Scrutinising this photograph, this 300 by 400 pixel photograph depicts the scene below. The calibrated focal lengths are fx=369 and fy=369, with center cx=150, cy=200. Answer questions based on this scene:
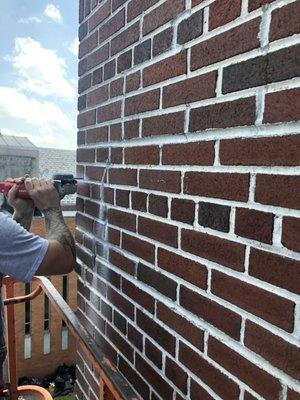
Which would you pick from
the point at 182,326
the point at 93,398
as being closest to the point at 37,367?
the point at 93,398

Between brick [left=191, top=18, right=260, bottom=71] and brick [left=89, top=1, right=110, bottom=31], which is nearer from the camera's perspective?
brick [left=191, top=18, right=260, bottom=71]

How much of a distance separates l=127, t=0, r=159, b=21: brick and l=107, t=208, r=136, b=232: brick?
36.6 inches

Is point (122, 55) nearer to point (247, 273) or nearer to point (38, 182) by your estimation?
point (38, 182)

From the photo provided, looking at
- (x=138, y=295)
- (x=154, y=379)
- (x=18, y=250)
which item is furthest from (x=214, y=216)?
(x=18, y=250)

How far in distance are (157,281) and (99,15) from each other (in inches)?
60.6

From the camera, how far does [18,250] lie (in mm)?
1724

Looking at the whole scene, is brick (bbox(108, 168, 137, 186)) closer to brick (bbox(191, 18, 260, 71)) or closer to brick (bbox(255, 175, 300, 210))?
brick (bbox(191, 18, 260, 71))

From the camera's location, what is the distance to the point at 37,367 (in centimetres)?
1794

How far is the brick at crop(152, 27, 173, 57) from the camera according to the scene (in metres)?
1.46

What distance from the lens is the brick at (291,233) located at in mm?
931

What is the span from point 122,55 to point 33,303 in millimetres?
17246

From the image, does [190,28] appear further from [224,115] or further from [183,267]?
[183,267]

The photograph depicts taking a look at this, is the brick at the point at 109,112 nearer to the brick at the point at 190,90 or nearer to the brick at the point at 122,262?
the brick at the point at 190,90

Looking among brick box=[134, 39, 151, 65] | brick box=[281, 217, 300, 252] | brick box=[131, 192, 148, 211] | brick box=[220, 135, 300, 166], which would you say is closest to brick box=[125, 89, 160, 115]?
brick box=[134, 39, 151, 65]
